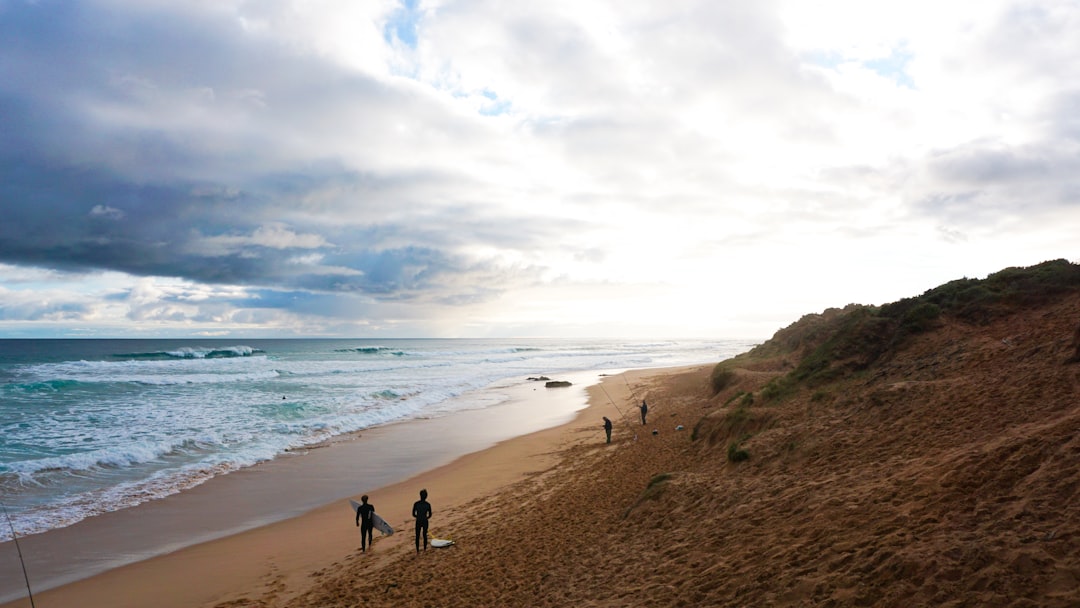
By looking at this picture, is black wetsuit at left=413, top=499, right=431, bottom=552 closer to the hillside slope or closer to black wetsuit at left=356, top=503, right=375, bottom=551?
the hillside slope

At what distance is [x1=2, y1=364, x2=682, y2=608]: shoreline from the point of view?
1070 centimetres

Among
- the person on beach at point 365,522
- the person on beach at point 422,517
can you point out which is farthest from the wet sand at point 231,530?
the person on beach at point 422,517

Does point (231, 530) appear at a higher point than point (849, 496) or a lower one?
lower

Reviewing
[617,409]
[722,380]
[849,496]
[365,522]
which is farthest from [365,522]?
[617,409]

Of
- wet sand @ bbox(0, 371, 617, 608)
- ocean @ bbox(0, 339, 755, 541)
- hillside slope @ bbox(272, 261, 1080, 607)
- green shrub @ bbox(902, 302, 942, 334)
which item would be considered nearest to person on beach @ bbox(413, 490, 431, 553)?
hillside slope @ bbox(272, 261, 1080, 607)

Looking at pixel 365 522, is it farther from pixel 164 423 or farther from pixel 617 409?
pixel 617 409

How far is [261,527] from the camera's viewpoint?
14.1 metres

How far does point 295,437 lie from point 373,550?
47.8 ft

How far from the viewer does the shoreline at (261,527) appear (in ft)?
35.1

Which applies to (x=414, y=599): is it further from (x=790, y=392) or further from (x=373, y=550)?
(x=790, y=392)

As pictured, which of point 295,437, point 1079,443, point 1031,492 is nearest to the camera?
point 1031,492

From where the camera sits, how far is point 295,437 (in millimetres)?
24922

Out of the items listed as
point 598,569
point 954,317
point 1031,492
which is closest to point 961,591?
point 1031,492

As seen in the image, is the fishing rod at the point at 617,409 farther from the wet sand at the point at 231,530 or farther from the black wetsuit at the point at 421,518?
the black wetsuit at the point at 421,518
